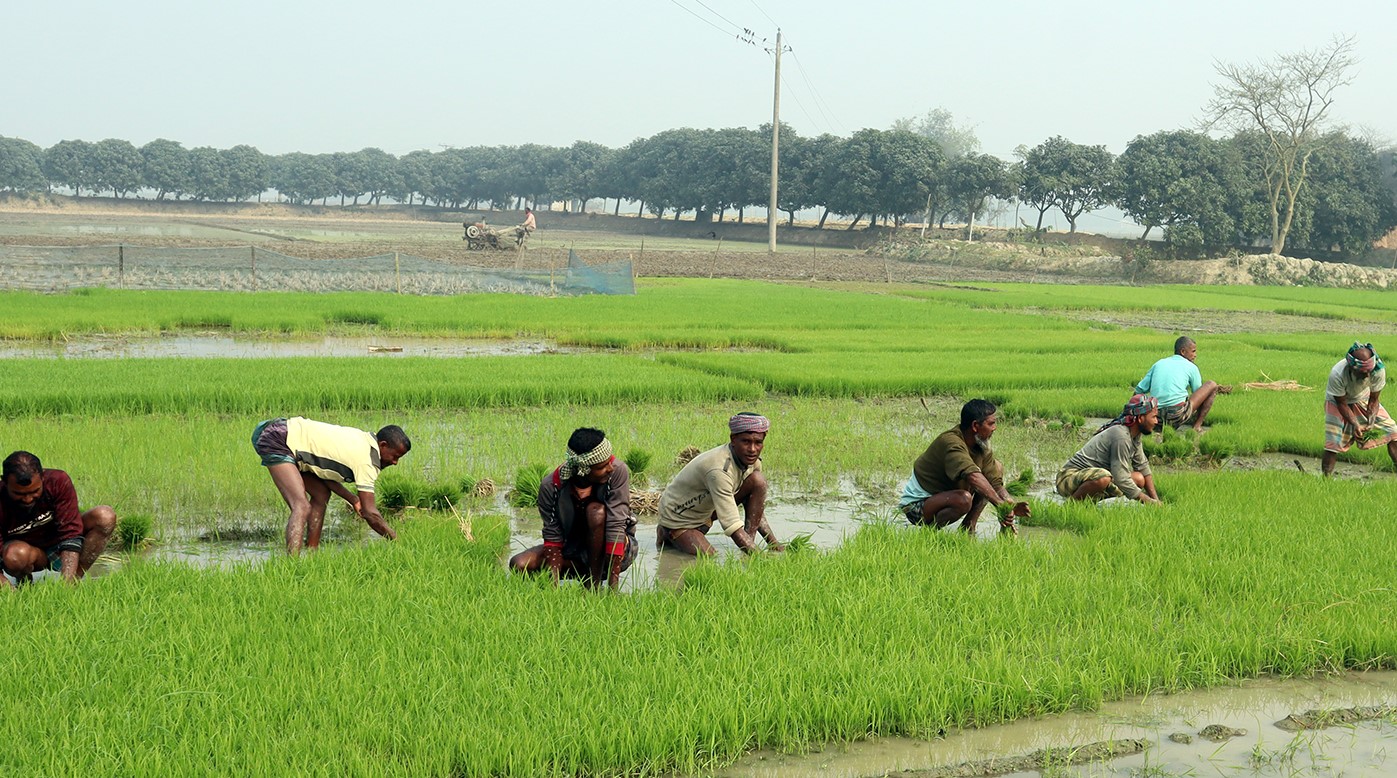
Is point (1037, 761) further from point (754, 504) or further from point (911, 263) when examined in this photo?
point (911, 263)

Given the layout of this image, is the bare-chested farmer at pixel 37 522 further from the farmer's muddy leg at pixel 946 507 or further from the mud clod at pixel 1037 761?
the farmer's muddy leg at pixel 946 507

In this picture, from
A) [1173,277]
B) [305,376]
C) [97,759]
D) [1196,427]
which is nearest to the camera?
[97,759]

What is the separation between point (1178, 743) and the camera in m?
4.23

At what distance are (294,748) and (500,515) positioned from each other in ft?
11.2

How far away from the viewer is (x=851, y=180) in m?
62.0

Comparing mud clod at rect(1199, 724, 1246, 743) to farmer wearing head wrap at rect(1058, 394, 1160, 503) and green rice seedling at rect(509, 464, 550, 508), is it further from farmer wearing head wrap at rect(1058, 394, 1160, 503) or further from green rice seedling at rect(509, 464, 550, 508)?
green rice seedling at rect(509, 464, 550, 508)

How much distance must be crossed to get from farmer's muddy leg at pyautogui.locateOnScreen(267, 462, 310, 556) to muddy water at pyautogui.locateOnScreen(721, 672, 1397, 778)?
3037mm

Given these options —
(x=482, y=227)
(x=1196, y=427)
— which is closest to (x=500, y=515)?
(x=1196, y=427)

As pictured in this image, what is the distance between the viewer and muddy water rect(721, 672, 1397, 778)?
399 centimetres

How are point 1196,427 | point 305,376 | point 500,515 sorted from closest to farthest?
point 500,515 < point 1196,427 < point 305,376

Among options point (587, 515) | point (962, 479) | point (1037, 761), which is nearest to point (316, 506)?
point (587, 515)

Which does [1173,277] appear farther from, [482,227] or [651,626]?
[651,626]

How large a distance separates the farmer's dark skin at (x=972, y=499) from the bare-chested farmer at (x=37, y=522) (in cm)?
450

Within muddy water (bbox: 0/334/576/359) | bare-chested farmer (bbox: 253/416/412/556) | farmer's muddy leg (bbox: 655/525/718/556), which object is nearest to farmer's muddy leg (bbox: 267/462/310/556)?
bare-chested farmer (bbox: 253/416/412/556)
